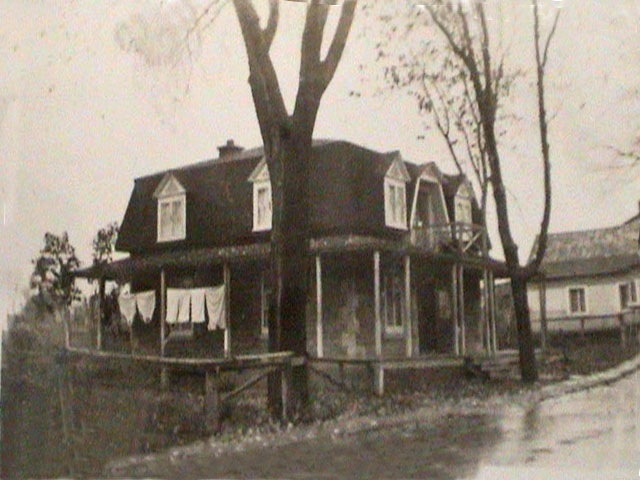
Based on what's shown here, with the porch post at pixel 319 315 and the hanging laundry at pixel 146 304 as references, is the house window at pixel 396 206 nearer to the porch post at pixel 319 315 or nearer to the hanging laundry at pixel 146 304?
the porch post at pixel 319 315

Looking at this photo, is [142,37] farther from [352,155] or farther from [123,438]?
[123,438]

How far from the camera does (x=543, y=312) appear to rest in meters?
2.39

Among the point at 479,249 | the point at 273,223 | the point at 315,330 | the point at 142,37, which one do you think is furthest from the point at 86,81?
the point at 479,249

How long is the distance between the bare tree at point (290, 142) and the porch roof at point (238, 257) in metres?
0.07

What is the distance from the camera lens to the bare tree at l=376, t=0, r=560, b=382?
2332 millimetres

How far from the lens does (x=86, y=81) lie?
2.50m

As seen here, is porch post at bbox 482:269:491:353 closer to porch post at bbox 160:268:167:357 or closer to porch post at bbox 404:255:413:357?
porch post at bbox 404:255:413:357

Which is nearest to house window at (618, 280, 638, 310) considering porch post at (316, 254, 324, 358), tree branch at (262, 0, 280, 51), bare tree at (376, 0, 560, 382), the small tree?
bare tree at (376, 0, 560, 382)

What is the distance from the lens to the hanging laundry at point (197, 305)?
241cm

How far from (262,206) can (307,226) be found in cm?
15

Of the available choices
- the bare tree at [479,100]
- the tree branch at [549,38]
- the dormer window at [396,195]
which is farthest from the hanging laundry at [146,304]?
the tree branch at [549,38]

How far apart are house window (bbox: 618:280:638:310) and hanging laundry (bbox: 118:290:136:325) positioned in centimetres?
131

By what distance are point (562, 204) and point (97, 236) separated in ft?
4.22


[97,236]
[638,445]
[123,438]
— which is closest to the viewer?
[638,445]
